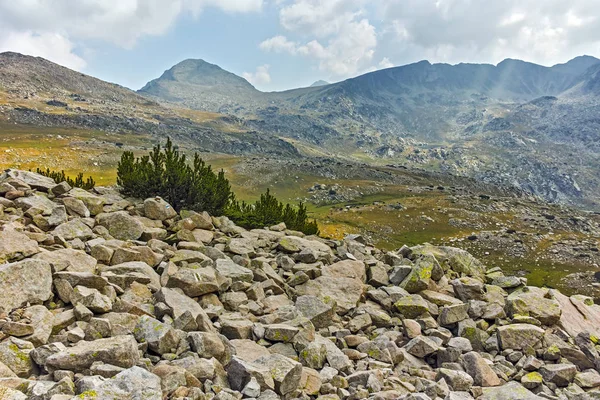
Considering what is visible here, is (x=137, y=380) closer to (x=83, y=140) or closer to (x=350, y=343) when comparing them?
(x=350, y=343)

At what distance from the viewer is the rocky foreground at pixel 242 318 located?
805 cm

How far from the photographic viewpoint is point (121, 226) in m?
17.3

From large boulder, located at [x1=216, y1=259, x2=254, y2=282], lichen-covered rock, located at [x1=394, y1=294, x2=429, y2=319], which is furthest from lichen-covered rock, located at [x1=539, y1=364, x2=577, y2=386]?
large boulder, located at [x1=216, y1=259, x2=254, y2=282]

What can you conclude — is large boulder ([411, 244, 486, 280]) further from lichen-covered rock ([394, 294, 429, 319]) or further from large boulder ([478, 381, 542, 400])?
large boulder ([478, 381, 542, 400])

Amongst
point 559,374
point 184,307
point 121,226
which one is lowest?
point 559,374

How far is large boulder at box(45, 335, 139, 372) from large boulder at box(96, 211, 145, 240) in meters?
9.60

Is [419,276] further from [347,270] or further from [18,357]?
[18,357]

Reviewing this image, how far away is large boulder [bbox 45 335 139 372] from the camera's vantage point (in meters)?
7.47

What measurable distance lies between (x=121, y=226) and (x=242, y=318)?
8731mm

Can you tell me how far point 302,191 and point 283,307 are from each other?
149869 millimetres

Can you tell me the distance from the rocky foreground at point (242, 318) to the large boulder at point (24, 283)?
0.11 ft

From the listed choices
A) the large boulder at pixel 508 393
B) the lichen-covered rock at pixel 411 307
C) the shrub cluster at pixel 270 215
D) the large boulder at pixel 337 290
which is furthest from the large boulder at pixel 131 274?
the shrub cluster at pixel 270 215

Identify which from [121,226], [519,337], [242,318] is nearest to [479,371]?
[519,337]

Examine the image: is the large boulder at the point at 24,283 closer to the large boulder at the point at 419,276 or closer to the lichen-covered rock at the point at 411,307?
the lichen-covered rock at the point at 411,307
